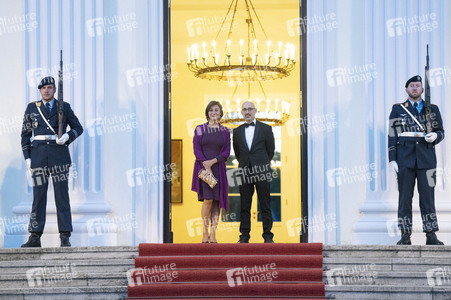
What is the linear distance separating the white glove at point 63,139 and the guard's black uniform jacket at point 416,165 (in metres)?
3.13


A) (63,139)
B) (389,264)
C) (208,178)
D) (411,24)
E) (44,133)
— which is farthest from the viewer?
(411,24)

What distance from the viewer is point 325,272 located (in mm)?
7242

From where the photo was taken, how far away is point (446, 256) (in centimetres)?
745

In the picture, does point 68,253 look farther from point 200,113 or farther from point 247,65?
point 200,113

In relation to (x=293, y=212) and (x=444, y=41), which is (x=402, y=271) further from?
(x=293, y=212)

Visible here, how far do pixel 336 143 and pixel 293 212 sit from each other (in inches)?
207

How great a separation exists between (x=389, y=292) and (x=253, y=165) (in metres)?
2.20

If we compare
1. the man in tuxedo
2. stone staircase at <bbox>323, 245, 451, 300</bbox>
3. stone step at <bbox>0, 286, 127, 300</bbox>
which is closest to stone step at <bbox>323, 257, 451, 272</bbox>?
stone staircase at <bbox>323, 245, 451, 300</bbox>

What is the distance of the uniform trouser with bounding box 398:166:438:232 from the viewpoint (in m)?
7.87

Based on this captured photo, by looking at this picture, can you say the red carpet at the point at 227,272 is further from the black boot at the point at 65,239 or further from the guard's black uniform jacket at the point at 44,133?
the guard's black uniform jacket at the point at 44,133

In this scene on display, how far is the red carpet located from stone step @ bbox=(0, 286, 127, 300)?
0.23 meters

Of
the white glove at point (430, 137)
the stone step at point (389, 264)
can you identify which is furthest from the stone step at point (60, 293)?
the white glove at point (430, 137)

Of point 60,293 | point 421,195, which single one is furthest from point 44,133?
point 421,195

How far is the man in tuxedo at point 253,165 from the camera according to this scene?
8.48 meters
